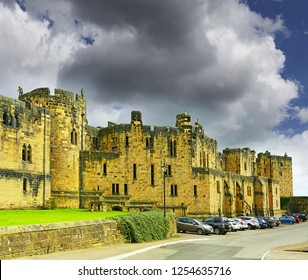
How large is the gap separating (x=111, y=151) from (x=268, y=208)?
34210 mm

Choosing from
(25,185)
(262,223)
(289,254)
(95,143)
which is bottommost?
(262,223)

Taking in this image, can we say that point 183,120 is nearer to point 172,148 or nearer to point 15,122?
point 172,148

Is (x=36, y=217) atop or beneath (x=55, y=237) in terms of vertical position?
atop

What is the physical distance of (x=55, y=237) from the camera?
20.7 m

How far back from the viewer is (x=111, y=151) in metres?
54.3

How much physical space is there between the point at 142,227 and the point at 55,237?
8.82 metres

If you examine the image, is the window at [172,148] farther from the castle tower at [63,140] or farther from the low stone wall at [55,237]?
the low stone wall at [55,237]

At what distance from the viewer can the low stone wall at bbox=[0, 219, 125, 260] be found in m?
17.9

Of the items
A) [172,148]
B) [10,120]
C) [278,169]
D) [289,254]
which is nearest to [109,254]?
[289,254]

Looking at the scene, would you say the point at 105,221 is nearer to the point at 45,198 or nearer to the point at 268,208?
the point at 45,198

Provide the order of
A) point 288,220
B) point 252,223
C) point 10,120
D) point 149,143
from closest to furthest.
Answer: point 10,120, point 252,223, point 149,143, point 288,220

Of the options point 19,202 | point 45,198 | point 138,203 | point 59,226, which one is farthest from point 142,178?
point 59,226

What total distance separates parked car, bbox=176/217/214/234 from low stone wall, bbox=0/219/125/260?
13.2m

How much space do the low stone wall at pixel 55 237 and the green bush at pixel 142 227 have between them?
2.18ft
